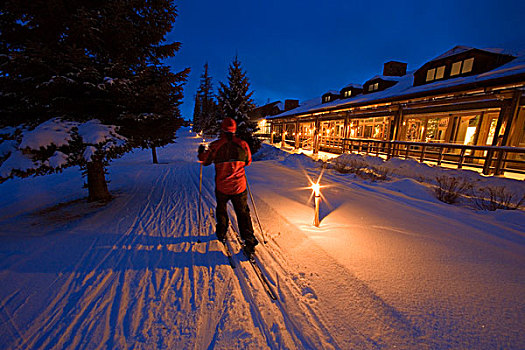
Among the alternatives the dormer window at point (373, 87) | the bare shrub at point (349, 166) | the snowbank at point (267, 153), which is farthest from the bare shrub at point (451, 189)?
the dormer window at point (373, 87)

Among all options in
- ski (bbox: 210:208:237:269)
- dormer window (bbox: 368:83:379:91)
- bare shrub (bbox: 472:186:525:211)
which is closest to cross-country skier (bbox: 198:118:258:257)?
ski (bbox: 210:208:237:269)

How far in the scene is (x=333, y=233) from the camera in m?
3.72

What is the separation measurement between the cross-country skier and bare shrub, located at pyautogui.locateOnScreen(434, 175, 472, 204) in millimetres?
5434

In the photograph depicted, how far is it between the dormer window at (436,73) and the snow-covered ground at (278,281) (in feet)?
42.2

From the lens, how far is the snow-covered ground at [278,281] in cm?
189

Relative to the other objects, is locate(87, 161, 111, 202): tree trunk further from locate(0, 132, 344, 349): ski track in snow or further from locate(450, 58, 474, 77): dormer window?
locate(450, 58, 474, 77): dormer window

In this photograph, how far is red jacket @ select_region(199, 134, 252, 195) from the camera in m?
3.16

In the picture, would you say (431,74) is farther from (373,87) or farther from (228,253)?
(228,253)

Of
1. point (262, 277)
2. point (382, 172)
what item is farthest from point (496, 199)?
point (262, 277)

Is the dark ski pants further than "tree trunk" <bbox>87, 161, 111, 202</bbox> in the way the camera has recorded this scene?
No

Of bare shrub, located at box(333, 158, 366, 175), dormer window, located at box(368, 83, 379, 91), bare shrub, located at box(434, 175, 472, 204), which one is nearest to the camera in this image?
bare shrub, located at box(434, 175, 472, 204)

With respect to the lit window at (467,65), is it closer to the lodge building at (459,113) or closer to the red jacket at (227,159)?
the lodge building at (459,113)

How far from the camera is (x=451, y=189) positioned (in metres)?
5.42

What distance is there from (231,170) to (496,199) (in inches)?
260
